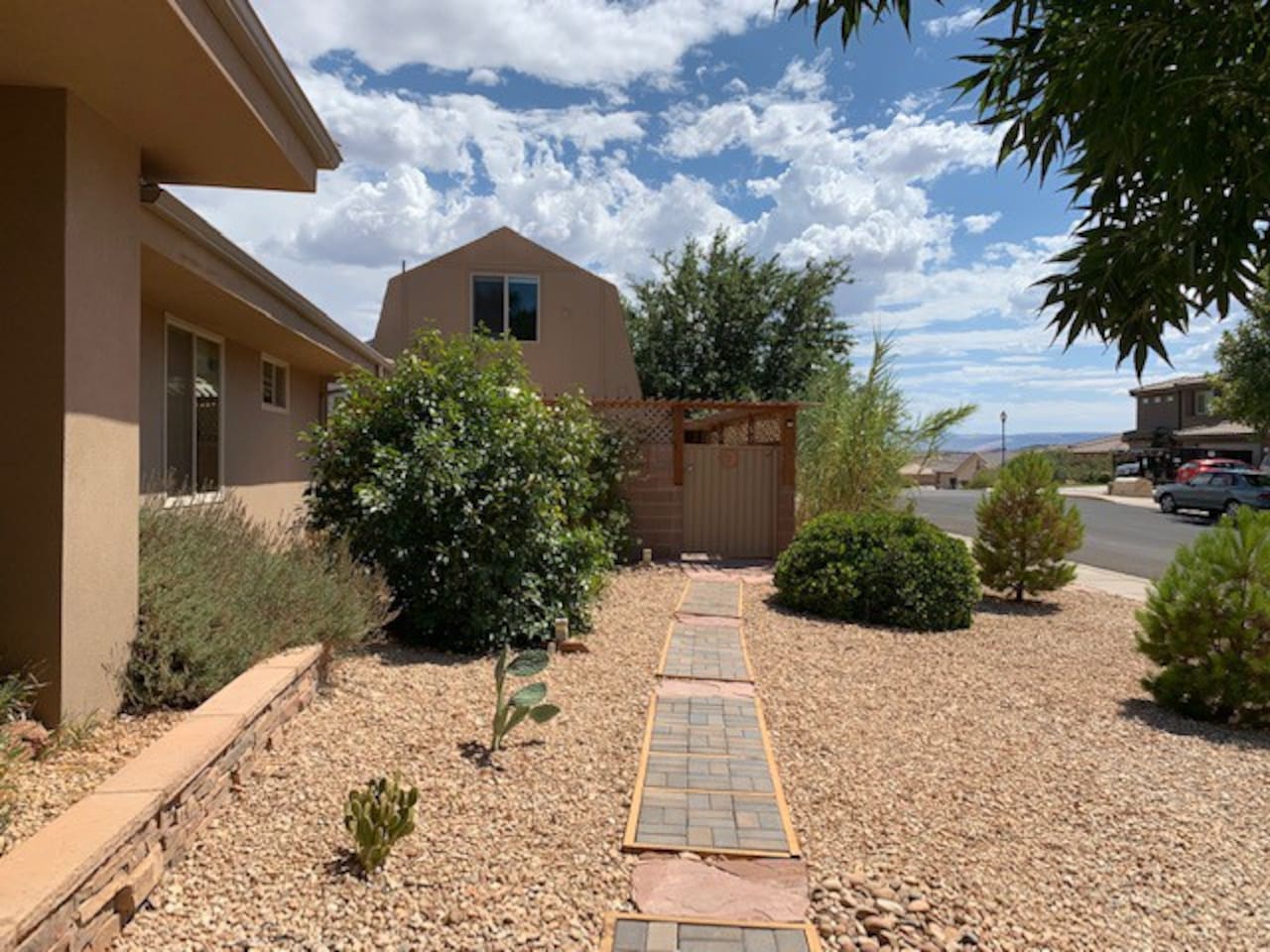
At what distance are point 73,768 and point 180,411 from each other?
453 centimetres

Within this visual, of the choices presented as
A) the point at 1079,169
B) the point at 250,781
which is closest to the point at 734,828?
the point at 250,781

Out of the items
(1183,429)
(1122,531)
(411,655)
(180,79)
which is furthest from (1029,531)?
(1183,429)

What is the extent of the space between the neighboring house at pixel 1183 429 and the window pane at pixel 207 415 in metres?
41.0

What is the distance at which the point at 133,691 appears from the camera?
405cm

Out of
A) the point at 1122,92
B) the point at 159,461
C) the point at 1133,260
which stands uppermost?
the point at 1122,92

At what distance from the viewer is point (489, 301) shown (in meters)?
17.8

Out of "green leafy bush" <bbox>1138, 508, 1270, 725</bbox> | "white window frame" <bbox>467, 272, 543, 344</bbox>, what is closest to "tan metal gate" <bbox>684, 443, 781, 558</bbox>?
"white window frame" <bbox>467, 272, 543, 344</bbox>

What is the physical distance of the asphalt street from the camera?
51.6 feet

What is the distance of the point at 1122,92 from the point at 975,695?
4.30m

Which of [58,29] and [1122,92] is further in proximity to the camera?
[58,29]

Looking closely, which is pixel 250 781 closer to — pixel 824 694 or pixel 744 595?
pixel 824 694

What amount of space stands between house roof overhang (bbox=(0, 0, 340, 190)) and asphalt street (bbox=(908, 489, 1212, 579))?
333 inches

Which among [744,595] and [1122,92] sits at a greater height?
[1122,92]

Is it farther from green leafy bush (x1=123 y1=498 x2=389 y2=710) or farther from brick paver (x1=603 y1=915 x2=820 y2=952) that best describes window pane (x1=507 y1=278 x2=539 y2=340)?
brick paver (x1=603 y1=915 x2=820 y2=952)
